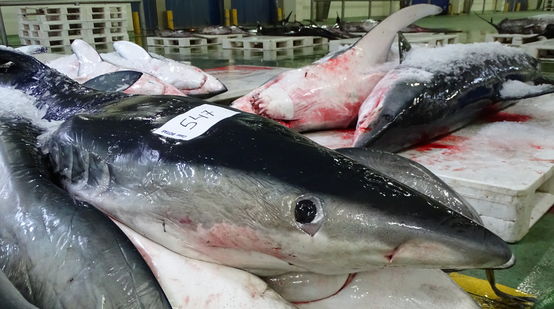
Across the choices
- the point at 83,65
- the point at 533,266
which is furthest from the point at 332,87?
the point at 83,65

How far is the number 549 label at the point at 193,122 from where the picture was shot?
1.09 m

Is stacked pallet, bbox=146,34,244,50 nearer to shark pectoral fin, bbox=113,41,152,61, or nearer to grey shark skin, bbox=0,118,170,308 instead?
shark pectoral fin, bbox=113,41,152,61

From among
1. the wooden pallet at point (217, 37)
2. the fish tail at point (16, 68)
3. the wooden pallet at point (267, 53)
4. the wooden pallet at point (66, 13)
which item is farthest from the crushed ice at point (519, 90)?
the wooden pallet at point (217, 37)

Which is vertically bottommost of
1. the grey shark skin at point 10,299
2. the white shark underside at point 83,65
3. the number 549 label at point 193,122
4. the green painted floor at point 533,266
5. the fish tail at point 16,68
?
the green painted floor at point 533,266

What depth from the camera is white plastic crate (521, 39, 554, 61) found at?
21.0ft

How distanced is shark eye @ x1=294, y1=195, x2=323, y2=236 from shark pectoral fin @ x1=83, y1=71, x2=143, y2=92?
218 centimetres

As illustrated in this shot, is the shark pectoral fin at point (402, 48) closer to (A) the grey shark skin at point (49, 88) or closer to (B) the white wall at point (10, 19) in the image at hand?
(A) the grey shark skin at point (49, 88)

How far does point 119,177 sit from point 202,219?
0.79ft

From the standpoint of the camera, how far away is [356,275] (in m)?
1.16

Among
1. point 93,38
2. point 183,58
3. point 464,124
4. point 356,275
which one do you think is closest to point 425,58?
point 464,124

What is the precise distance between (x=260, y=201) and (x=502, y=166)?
174 centimetres

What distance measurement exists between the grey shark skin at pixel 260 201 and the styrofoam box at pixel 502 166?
1.24 metres

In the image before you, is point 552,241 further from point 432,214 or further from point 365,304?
point 432,214

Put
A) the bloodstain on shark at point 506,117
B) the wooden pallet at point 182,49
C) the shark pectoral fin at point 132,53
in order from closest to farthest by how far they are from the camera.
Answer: the bloodstain on shark at point 506,117
the shark pectoral fin at point 132,53
the wooden pallet at point 182,49
